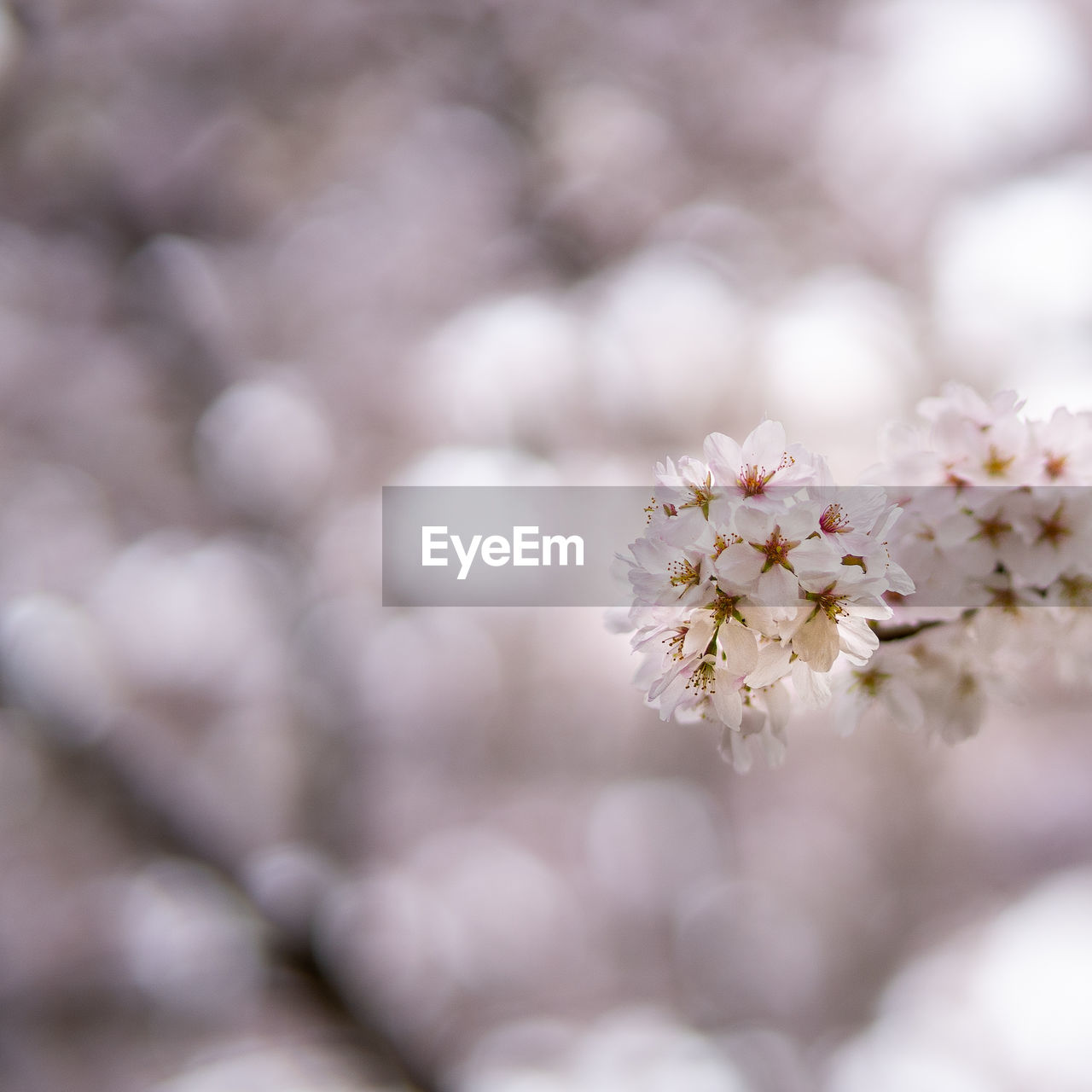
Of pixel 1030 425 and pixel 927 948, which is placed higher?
pixel 1030 425

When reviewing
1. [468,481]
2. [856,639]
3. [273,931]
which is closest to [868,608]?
[856,639]

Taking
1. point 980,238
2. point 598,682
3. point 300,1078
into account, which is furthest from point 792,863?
point 980,238

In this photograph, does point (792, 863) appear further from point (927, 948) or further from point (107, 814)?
point (107, 814)

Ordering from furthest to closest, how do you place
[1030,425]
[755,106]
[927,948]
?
[755,106]
[927,948]
[1030,425]

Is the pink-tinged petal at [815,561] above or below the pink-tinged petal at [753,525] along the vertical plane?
below

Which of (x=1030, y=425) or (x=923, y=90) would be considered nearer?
(x=1030, y=425)

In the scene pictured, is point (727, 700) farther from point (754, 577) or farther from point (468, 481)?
point (468, 481)

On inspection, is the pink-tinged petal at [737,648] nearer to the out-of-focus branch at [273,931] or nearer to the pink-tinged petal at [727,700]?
the pink-tinged petal at [727,700]

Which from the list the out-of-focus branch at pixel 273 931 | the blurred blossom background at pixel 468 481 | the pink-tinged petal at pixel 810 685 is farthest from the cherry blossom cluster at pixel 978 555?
the out-of-focus branch at pixel 273 931
